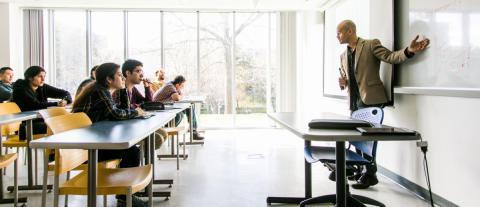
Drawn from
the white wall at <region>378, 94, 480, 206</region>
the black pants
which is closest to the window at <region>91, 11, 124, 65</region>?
the black pants

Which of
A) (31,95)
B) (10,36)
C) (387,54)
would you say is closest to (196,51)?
(10,36)

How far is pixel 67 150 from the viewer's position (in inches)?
80.0

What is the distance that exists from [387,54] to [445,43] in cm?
63

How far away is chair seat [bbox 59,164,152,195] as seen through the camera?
6.43ft

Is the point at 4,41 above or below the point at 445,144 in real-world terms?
above

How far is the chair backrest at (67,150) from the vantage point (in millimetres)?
1940

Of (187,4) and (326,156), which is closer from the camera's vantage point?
(326,156)

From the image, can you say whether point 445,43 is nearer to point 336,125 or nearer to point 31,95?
point 336,125

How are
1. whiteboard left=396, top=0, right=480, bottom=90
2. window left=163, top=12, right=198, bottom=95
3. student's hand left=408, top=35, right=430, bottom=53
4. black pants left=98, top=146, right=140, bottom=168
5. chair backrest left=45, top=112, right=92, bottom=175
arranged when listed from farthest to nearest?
window left=163, top=12, right=198, bottom=95 → student's hand left=408, top=35, right=430, bottom=53 → black pants left=98, top=146, right=140, bottom=168 → whiteboard left=396, top=0, right=480, bottom=90 → chair backrest left=45, top=112, right=92, bottom=175

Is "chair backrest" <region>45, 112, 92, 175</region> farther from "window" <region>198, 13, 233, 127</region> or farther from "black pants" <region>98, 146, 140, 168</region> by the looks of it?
"window" <region>198, 13, 233, 127</region>

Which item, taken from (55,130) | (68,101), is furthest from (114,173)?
(68,101)

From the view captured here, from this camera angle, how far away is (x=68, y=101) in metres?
5.17

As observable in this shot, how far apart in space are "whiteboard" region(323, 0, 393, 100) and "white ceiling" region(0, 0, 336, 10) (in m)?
1.16

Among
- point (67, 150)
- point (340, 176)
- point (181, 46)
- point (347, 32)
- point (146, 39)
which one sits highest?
point (146, 39)
